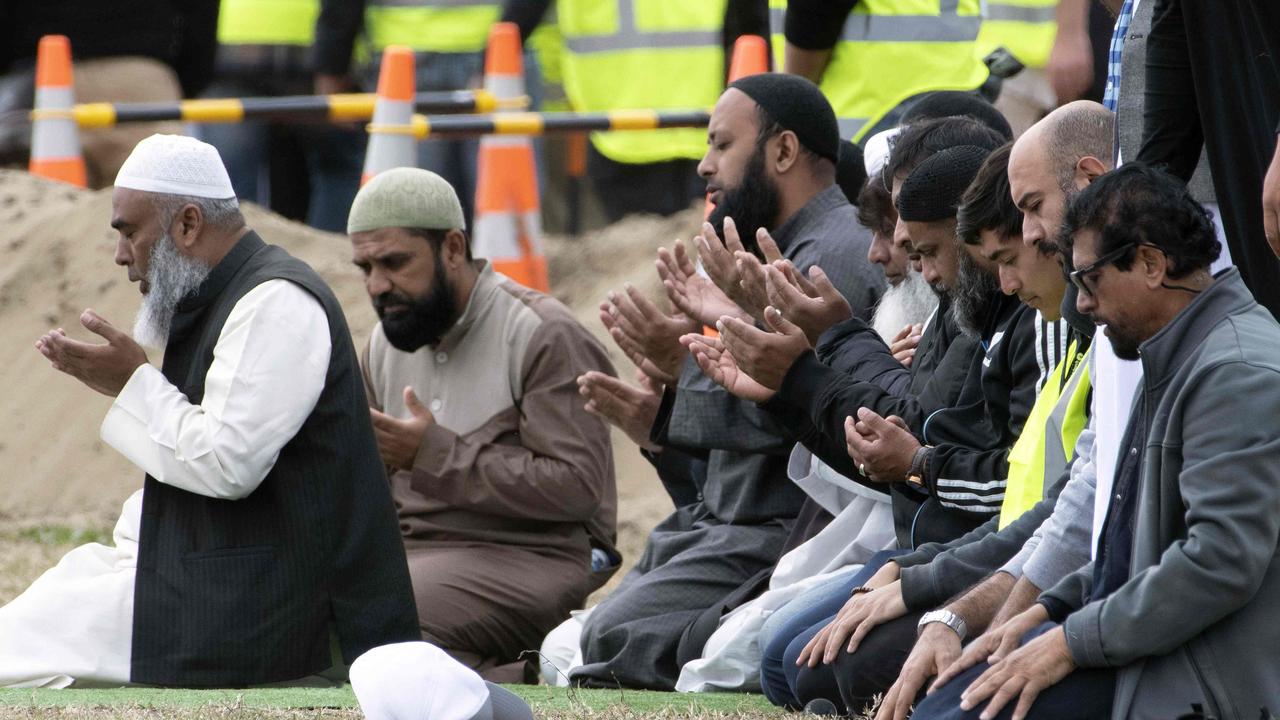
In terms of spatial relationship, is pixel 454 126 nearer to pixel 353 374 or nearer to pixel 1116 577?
pixel 353 374

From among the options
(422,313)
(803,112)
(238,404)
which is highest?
(803,112)

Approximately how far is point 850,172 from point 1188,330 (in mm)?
3421

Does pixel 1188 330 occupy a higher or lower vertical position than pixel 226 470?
higher

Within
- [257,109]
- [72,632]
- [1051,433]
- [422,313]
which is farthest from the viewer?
[257,109]

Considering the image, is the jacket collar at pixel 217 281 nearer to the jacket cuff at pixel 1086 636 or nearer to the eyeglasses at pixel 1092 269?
the eyeglasses at pixel 1092 269

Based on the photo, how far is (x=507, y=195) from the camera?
34.3 feet

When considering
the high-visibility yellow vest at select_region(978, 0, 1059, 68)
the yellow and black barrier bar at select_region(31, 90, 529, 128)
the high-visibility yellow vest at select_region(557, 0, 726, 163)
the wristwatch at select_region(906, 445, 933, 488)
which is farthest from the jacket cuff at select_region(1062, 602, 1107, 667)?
the high-visibility yellow vest at select_region(557, 0, 726, 163)

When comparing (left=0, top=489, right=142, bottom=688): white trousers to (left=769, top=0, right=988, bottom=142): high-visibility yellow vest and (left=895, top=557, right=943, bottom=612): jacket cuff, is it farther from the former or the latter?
(left=769, top=0, right=988, bottom=142): high-visibility yellow vest

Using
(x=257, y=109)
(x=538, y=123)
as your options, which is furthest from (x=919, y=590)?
(x=257, y=109)

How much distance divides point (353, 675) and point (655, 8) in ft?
23.7

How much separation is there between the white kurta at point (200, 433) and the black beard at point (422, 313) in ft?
3.84

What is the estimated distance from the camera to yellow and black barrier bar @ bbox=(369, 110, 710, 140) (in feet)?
32.8

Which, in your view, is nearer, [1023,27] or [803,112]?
[803,112]

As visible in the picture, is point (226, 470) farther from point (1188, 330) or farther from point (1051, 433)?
point (1188, 330)
